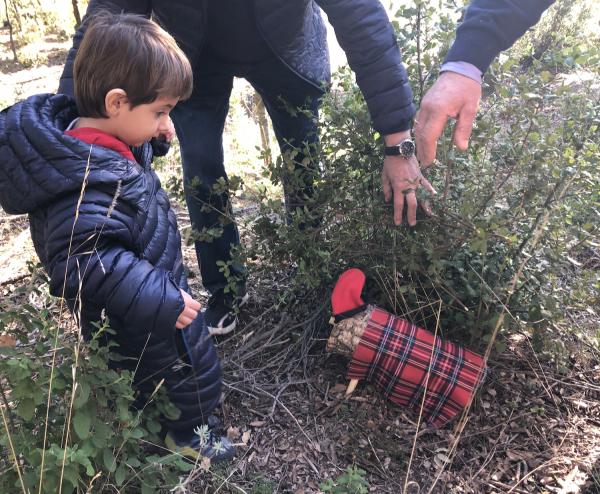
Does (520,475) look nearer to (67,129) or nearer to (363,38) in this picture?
(363,38)

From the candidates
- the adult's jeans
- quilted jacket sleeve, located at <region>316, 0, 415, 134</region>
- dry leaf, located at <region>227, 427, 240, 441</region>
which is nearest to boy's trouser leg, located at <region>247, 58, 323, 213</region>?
the adult's jeans

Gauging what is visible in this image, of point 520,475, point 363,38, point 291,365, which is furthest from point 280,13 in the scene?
point 520,475

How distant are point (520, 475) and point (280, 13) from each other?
2.08 m

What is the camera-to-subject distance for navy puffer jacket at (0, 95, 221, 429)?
5.18 feet

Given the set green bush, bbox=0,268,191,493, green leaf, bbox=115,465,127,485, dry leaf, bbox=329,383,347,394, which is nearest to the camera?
green bush, bbox=0,268,191,493

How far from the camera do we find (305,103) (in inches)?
97.4

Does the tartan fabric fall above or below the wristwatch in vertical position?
below

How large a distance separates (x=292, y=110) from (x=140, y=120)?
788mm

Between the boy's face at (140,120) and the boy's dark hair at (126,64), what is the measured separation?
0.02m

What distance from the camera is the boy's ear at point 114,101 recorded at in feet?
5.66

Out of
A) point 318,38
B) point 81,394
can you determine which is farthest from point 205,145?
point 81,394

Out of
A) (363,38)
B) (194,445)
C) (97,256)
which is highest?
(363,38)

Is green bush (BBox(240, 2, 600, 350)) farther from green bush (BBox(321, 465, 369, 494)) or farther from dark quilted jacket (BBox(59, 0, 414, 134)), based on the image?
green bush (BBox(321, 465, 369, 494))

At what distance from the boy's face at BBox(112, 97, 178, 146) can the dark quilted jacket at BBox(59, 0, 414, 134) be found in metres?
0.40
